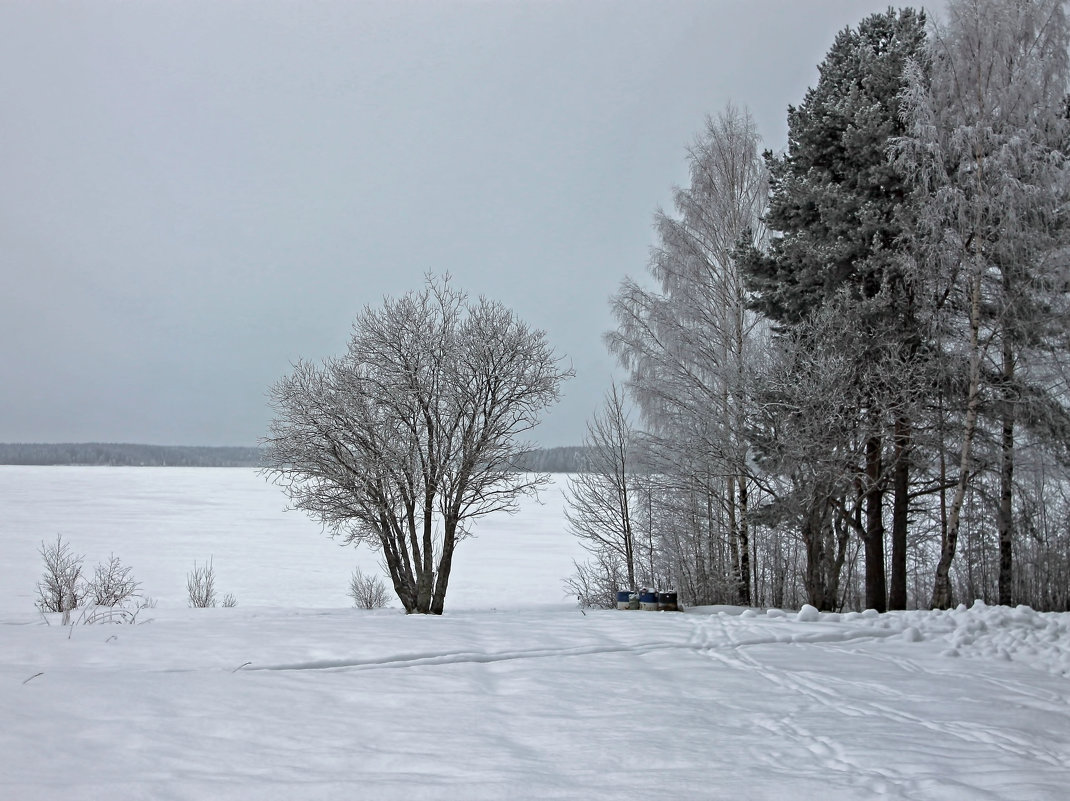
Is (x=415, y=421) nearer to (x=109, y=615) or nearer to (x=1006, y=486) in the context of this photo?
(x=109, y=615)

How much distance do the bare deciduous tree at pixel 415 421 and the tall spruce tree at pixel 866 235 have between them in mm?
5160

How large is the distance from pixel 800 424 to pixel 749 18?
24548mm

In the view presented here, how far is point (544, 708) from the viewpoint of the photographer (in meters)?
4.11

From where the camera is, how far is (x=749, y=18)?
3025cm

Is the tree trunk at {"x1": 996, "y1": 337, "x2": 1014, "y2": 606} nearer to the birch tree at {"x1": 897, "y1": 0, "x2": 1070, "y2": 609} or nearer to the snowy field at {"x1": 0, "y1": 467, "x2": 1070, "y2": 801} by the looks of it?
the birch tree at {"x1": 897, "y1": 0, "x2": 1070, "y2": 609}

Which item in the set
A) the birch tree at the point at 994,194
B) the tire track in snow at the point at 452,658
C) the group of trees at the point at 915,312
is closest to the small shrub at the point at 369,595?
the group of trees at the point at 915,312

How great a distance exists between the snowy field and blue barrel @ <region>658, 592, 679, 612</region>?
2.17 metres

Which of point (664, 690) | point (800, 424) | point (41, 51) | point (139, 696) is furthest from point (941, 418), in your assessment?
point (41, 51)

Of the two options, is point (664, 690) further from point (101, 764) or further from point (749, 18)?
point (749, 18)

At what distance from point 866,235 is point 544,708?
1092 centimetres

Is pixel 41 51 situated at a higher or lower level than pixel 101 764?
higher

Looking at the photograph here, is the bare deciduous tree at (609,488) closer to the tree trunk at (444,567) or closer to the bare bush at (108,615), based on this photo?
the tree trunk at (444,567)

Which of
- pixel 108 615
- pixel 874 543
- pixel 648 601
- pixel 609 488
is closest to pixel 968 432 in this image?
pixel 874 543

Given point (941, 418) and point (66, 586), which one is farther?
point (66, 586)
